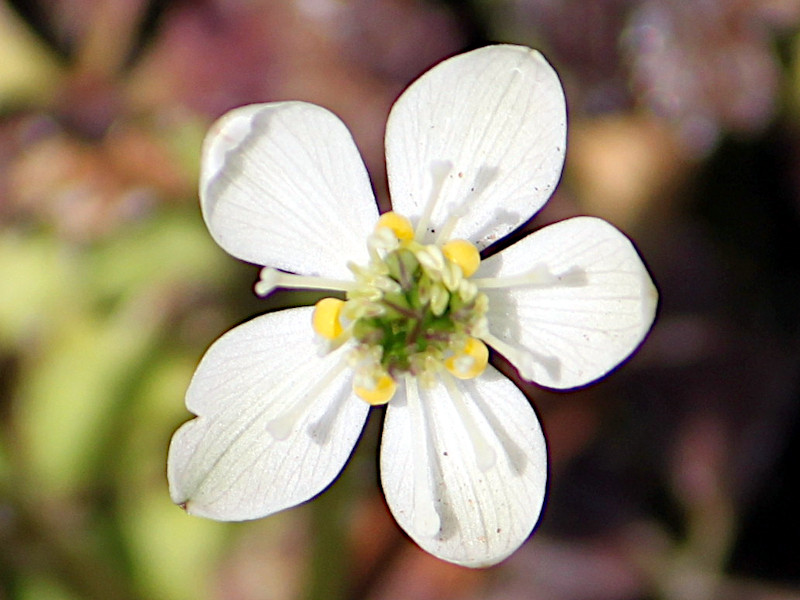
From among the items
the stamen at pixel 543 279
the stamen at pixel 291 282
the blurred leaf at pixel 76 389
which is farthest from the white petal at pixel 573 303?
the blurred leaf at pixel 76 389

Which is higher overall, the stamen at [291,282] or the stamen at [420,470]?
the stamen at [291,282]

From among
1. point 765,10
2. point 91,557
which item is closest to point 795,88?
point 765,10

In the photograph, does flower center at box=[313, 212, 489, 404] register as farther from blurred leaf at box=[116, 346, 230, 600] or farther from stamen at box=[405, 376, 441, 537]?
blurred leaf at box=[116, 346, 230, 600]

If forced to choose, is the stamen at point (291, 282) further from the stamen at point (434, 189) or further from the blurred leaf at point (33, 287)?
the blurred leaf at point (33, 287)

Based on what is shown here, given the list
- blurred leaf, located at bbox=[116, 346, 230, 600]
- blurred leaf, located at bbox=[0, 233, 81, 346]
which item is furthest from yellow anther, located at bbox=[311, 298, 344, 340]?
blurred leaf, located at bbox=[0, 233, 81, 346]

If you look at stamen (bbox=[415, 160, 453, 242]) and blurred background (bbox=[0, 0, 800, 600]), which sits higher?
stamen (bbox=[415, 160, 453, 242])

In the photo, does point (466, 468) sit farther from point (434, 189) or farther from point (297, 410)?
point (434, 189)
